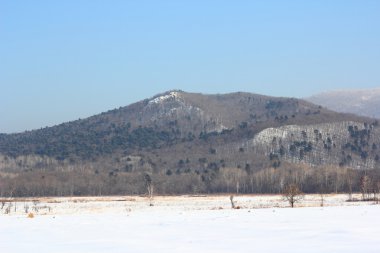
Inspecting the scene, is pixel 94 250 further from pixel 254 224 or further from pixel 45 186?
pixel 45 186

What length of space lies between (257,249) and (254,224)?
14289 mm

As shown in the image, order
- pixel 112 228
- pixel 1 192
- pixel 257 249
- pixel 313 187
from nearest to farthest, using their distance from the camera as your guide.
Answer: pixel 257 249
pixel 112 228
pixel 313 187
pixel 1 192

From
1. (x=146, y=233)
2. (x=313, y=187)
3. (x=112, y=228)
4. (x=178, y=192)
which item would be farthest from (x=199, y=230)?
(x=178, y=192)

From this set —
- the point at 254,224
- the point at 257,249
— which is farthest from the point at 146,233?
the point at 257,249

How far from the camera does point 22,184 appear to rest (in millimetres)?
195125

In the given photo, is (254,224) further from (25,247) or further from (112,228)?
(25,247)

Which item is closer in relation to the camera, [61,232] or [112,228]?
[61,232]

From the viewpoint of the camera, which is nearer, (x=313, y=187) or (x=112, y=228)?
(x=112, y=228)

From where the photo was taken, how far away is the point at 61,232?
38.2m

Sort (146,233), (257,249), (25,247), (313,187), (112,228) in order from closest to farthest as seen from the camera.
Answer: (257,249) < (25,247) < (146,233) < (112,228) < (313,187)

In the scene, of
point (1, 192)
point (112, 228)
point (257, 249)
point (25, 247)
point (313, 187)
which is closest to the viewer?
point (257, 249)

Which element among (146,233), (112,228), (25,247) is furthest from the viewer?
(112,228)

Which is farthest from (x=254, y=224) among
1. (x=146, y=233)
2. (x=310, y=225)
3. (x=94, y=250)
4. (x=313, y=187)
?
(x=313, y=187)

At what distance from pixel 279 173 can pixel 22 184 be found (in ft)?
258
